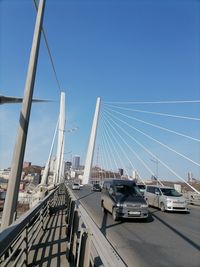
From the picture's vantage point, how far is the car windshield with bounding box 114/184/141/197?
51.3ft

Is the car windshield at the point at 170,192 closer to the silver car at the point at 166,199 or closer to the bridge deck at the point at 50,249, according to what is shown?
the silver car at the point at 166,199

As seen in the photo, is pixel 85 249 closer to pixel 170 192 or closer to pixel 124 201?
pixel 124 201

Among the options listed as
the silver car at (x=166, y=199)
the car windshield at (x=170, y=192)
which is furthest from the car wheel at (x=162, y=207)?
the car windshield at (x=170, y=192)

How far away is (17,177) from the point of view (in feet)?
21.0

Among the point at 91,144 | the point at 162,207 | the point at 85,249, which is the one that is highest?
the point at 91,144

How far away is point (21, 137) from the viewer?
22.0 feet

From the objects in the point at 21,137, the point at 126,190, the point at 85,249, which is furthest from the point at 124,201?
the point at 85,249

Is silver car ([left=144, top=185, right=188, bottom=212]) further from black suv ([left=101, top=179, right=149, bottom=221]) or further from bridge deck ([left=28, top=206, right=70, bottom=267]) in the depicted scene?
bridge deck ([left=28, top=206, right=70, bottom=267])

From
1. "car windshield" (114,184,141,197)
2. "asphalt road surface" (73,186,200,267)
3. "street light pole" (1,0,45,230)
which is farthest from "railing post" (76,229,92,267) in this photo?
"car windshield" (114,184,141,197)

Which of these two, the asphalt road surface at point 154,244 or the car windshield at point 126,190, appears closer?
the asphalt road surface at point 154,244

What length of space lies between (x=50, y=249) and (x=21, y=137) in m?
2.46

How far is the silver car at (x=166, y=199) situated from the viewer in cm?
1977

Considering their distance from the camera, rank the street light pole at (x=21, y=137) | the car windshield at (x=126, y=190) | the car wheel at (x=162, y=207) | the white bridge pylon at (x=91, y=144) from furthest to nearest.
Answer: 1. the white bridge pylon at (x=91, y=144)
2. the car wheel at (x=162, y=207)
3. the car windshield at (x=126, y=190)
4. the street light pole at (x=21, y=137)

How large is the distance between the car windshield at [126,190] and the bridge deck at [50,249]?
6298 millimetres
